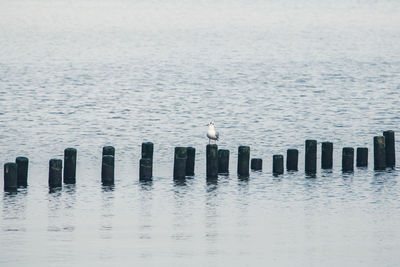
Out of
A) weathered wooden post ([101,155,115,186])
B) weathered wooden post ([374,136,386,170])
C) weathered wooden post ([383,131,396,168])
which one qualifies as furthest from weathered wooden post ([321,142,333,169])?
weathered wooden post ([101,155,115,186])

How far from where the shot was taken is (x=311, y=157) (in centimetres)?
2850

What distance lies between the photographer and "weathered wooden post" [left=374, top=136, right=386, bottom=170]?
2883 centimetres

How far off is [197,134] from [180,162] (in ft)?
41.3

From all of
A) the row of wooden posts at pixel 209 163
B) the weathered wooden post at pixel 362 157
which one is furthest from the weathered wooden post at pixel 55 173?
the weathered wooden post at pixel 362 157

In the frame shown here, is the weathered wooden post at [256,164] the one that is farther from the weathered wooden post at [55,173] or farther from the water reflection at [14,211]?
the water reflection at [14,211]

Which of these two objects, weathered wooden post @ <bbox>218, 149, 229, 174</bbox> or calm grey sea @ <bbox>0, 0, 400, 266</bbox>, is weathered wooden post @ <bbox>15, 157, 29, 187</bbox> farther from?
weathered wooden post @ <bbox>218, 149, 229, 174</bbox>

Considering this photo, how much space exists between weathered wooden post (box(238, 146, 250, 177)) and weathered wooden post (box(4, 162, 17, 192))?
6.08 meters

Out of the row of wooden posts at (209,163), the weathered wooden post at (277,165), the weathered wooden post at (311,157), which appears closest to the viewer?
the row of wooden posts at (209,163)

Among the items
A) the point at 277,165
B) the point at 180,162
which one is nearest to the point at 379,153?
the point at 277,165

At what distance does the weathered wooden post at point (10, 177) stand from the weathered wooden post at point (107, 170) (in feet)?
7.91

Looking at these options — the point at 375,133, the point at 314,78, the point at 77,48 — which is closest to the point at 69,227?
the point at 375,133

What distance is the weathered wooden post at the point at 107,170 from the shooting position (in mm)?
26469

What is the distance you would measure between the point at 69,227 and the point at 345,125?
21367 millimetres

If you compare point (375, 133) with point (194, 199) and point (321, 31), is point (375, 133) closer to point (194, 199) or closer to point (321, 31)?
point (194, 199)
